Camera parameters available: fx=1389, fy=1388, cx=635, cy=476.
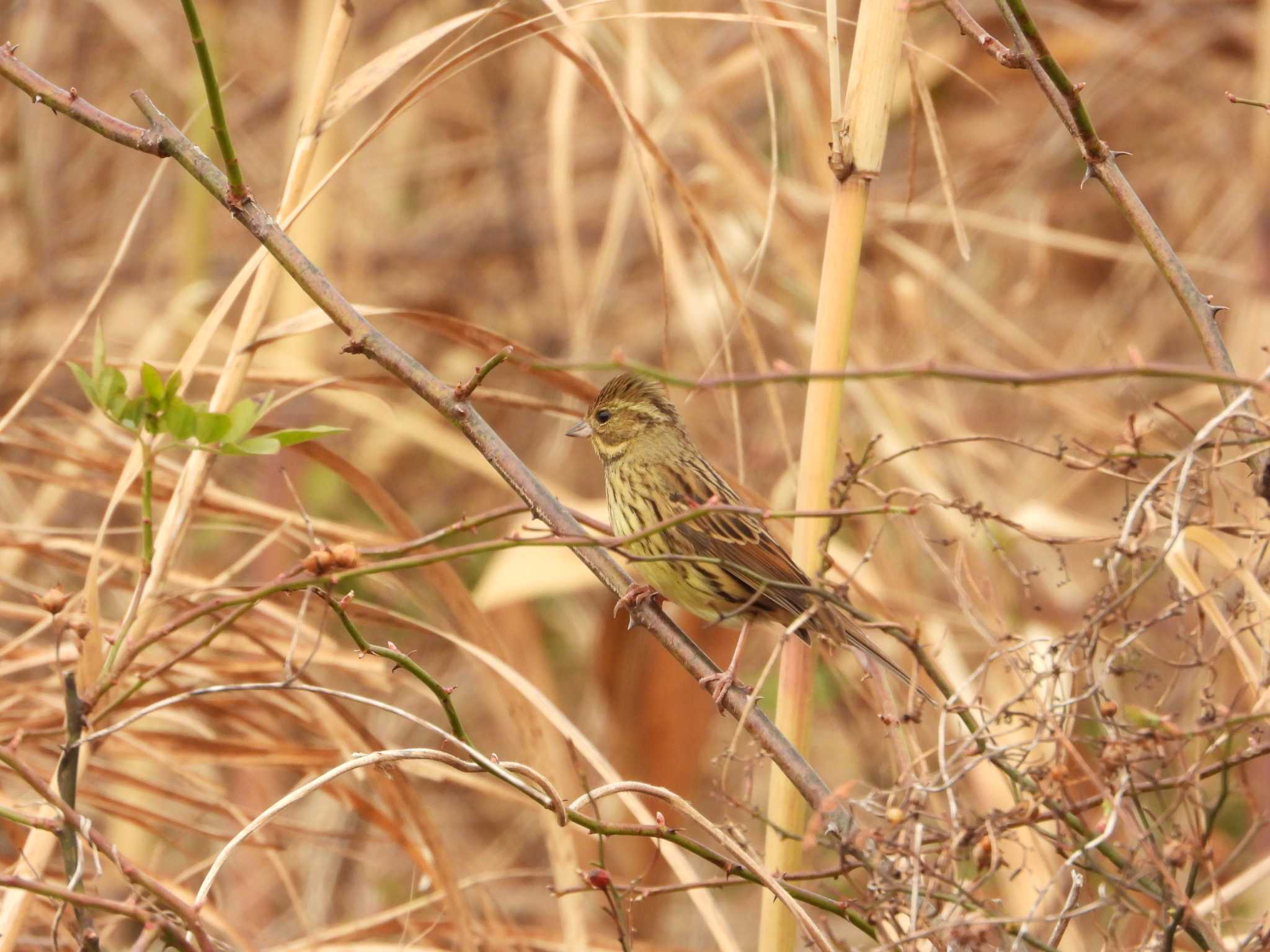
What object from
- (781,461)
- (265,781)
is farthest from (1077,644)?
(781,461)

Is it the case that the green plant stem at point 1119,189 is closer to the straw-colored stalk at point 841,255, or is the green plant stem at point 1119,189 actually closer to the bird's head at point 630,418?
the straw-colored stalk at point 841,255

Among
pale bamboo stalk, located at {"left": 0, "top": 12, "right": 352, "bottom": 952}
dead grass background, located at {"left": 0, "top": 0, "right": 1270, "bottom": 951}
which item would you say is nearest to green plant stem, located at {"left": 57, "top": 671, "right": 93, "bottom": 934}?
dead grass background, located at {"left": 0, "top": 0, "right": 1270, "bottom": 951}

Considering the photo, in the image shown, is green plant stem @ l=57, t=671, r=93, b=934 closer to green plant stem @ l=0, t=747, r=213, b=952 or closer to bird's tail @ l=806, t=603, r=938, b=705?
green plant stem @ l=0, t=747, r=213, b=952

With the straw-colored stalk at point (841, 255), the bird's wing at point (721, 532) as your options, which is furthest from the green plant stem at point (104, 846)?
the bird's wing at point (721, 532)

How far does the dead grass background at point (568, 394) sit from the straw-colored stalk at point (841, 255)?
0.63 feet

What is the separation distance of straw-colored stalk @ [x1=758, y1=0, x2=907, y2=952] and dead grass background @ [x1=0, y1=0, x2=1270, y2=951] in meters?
0.19

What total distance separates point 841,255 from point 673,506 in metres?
1.63

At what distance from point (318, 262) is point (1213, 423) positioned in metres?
3.68

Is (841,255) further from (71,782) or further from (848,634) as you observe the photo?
(71,782)

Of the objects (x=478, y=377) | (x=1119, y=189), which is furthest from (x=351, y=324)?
(x=1119, y=189)

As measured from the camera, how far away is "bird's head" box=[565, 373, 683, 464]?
362 cm

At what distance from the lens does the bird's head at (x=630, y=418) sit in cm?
362

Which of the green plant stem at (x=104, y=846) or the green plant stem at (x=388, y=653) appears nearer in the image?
the green plant stem at (x=104, y=846)

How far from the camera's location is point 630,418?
3.71m
